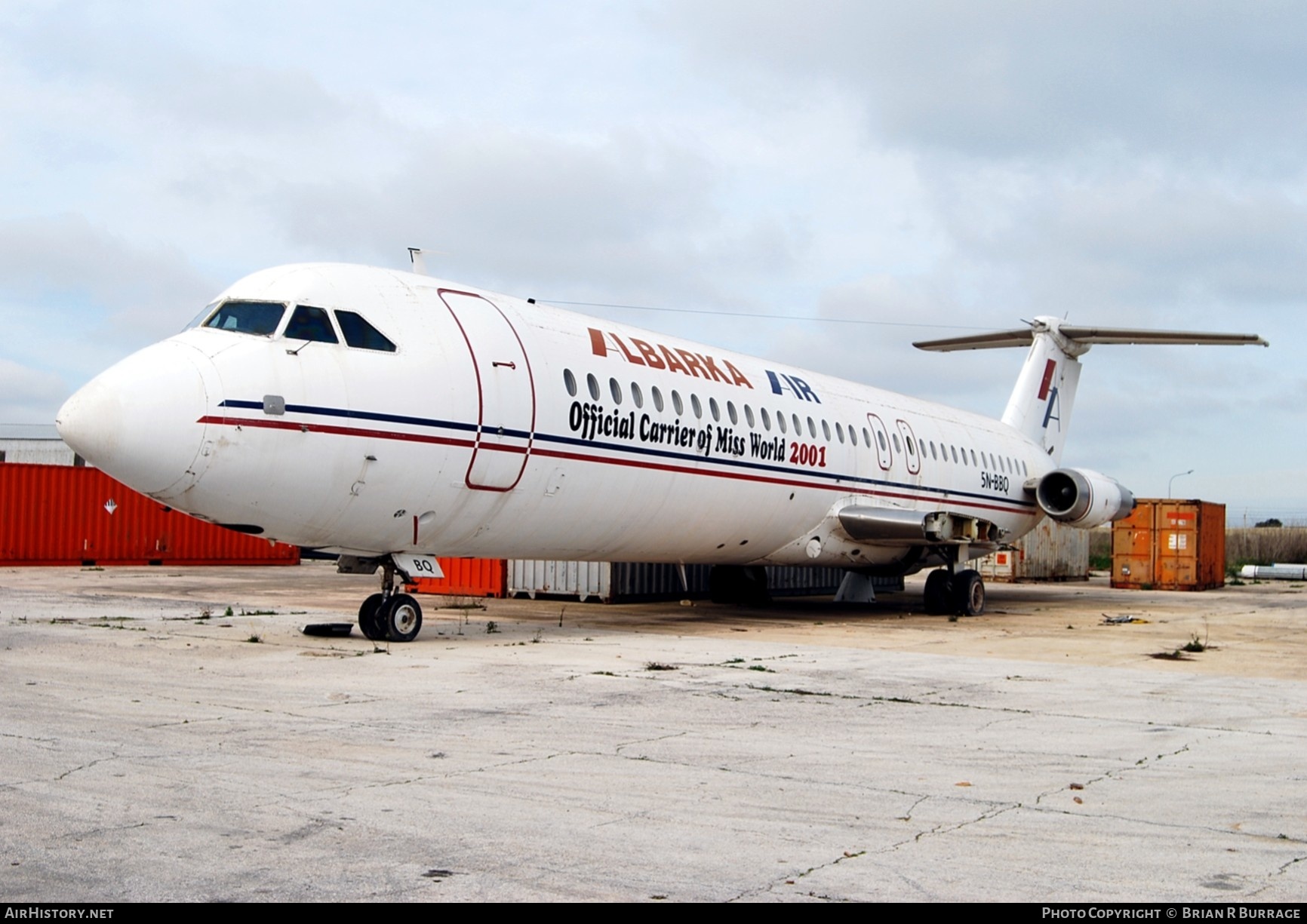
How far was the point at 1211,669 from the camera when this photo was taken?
511 inches

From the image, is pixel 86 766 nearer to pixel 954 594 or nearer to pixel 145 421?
pixel 145 421

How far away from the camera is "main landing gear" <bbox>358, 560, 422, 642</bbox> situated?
43.9 feet

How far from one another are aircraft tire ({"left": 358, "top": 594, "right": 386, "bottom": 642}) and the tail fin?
64.4ft

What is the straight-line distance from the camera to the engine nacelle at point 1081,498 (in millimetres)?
25781

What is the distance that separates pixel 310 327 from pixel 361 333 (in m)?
0.53

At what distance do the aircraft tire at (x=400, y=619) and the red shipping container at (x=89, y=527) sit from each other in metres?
18.3

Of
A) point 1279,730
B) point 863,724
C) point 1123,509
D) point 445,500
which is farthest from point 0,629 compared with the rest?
point 1123,509

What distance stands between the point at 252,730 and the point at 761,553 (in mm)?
12222

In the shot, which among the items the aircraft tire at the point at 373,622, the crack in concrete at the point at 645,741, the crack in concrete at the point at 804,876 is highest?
the aircraft tire at the point at 373,622

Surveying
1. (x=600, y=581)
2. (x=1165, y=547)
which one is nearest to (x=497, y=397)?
(x=600, y=581)

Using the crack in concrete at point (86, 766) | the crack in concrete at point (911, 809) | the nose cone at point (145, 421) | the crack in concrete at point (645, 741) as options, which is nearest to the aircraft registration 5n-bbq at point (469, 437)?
the nose cone at point (145, 421)

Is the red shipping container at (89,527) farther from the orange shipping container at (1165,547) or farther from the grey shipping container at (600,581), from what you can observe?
the orange shipping container at (1165,547)

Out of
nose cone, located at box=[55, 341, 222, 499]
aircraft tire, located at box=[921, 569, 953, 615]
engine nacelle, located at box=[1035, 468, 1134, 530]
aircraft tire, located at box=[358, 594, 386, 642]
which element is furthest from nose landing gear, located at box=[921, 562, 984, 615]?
nose cone, located at box=[55, 341, 222, 499]

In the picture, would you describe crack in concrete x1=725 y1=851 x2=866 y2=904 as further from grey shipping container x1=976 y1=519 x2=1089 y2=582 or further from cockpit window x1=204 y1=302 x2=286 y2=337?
grey shipping container x1=976 y1=519 x2=1089 y2=582
